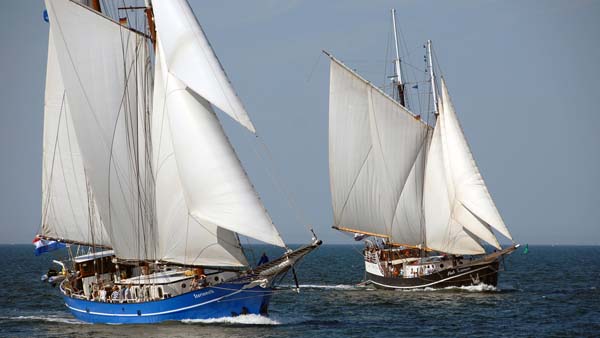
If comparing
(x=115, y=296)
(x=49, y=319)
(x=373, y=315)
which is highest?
(x=115, y=296)

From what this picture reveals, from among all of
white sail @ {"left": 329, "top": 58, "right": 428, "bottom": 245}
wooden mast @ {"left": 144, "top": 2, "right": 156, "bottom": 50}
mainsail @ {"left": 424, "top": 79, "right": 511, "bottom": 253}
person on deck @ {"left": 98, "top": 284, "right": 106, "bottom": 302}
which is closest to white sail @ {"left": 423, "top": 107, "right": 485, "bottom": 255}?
mainsail @ {"left": 424, "top": 79, "right": 511, "bottom": 253}

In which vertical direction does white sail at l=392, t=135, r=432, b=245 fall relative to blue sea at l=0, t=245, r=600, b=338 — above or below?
above

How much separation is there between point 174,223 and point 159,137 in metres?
4.38

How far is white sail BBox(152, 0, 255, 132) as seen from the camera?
152ft

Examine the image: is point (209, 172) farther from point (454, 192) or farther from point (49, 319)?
point (454, 192)

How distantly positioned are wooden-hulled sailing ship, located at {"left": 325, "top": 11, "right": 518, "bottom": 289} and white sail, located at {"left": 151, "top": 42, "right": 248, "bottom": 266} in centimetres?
2834

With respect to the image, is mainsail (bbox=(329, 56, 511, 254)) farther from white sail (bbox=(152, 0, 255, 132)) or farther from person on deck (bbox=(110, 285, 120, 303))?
white sail (bbox=(152, 0, 255, 132))

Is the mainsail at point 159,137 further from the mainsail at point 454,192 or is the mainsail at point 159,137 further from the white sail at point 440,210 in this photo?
the white sail at point 440,210

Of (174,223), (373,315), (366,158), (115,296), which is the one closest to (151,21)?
(174,223)

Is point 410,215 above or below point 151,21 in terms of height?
below

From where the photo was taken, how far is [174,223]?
4891 cm

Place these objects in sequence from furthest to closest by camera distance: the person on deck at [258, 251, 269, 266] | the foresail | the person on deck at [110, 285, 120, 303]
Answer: the person on deck at [258, 251, 269, 266] < the person on deck at [110, 285, 120, 303] < the foresail

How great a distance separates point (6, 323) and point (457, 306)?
27.2 m

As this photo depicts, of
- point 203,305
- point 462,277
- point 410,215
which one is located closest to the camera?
point 203,305
